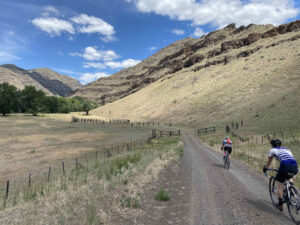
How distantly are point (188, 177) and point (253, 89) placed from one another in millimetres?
53937

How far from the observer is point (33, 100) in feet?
338

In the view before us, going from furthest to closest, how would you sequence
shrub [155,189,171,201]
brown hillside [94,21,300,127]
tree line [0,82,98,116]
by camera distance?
tree line [0,82,98,116]
brown hillside [94,21,300,127]
shrub [155,189,171,201]

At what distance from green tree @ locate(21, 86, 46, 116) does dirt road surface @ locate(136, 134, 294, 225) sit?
106 metres

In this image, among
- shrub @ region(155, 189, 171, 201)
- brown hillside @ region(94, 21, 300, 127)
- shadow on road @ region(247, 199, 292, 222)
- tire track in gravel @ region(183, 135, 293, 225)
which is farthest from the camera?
brown hillside @ region(94, 21, 300, 127)

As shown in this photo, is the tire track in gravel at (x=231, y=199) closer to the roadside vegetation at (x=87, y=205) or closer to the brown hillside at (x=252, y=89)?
the roadside vegetation at (x=87, y=205)

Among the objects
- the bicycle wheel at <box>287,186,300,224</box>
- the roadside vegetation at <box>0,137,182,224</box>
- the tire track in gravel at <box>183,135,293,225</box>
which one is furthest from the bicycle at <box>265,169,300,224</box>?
the roadside vegetation at <box>0,137,182,224</box>

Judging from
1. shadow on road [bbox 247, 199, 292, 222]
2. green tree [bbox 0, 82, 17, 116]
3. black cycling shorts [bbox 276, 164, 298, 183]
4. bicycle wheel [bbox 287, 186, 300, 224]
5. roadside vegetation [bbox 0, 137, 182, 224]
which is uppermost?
green tree [bbox 0, 82, 17, 116]

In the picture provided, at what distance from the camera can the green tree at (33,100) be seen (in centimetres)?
9925

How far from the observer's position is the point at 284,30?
9294 cm

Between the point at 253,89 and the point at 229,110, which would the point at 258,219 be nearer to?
the point at 229,110

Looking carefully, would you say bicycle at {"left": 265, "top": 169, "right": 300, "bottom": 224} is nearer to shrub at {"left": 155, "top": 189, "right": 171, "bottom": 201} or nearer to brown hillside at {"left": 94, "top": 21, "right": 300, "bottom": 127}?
shrub at {"left": 155, "top": 189, "right": 171, "bottom": 201}

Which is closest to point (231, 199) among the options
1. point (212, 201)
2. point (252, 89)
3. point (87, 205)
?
point (212, 201)

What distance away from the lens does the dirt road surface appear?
6.29m

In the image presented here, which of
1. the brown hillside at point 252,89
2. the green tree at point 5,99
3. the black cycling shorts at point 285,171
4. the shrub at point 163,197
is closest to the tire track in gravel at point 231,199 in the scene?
the shrub at point 163,197
